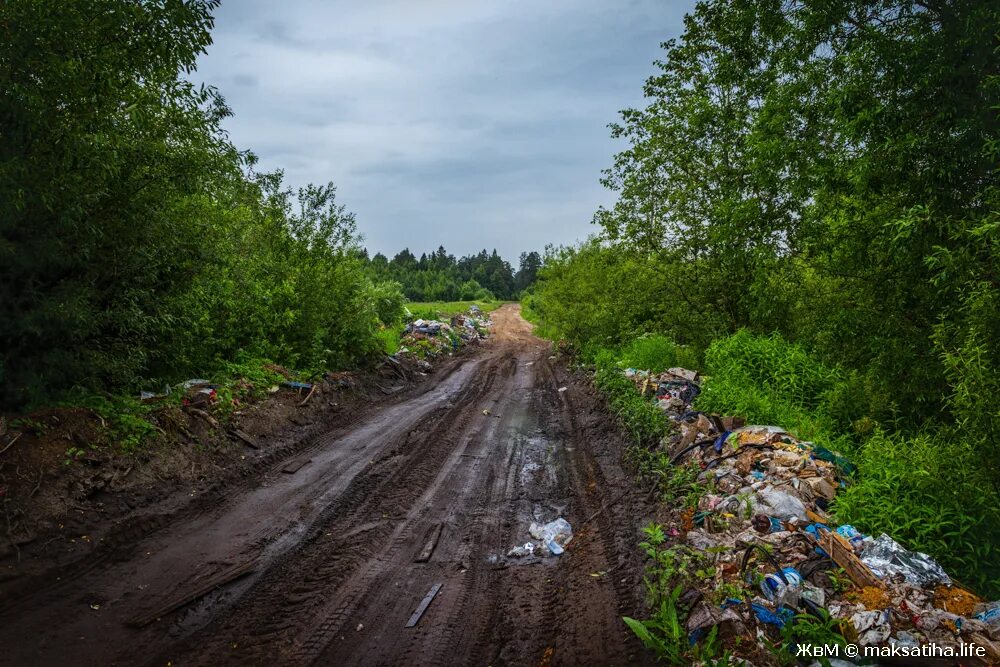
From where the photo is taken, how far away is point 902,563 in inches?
153

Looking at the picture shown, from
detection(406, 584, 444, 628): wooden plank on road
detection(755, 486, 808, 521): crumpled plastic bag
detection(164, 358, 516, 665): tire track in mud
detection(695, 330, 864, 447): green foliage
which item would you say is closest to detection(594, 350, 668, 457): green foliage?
detection(695, 330, 864, 447): green foliage

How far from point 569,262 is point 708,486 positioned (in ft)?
55.8

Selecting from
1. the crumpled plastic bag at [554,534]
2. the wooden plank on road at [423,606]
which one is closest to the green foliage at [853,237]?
the crumpled plastic bag at [554,534]

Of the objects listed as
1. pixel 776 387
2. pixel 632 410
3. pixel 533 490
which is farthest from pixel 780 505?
pixel 632 410

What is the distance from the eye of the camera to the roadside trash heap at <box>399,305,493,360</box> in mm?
19484

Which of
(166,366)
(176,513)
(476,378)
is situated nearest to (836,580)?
(176,513)

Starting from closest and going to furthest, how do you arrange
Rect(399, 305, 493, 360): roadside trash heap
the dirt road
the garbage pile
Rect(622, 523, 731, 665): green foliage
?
Rect(622, 523, 731, 665): green foliage
the dirt road
the garbage pile
Rect(399, 305, 493, 360): roadside trash heap

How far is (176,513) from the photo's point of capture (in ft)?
19.4

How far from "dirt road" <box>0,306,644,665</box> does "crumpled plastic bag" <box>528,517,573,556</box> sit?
0.37ft

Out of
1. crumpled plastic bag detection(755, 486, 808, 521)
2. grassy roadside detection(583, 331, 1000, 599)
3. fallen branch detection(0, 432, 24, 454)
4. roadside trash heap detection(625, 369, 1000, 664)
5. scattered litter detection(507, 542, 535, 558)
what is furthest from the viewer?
fallen branch detection(0, 432, 24, 454)

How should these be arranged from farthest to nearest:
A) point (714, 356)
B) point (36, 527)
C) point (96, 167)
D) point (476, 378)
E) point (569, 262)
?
point (569, 262)
point (476, 378)
point (714, 356)
point (96, 167)
point (36, 527)

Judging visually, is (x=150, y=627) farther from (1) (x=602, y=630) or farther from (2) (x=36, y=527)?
(1) (x=602, y=630)

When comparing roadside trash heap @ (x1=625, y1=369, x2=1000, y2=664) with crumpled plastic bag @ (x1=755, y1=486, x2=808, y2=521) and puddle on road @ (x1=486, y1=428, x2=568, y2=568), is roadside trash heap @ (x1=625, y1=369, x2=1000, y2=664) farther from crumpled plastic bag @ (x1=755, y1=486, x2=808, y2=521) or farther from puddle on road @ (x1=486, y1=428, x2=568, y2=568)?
puddle on road @ (x1=486, y1=428, x2=568, y2=568)

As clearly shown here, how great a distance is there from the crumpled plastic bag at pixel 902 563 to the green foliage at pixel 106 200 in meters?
8.27
